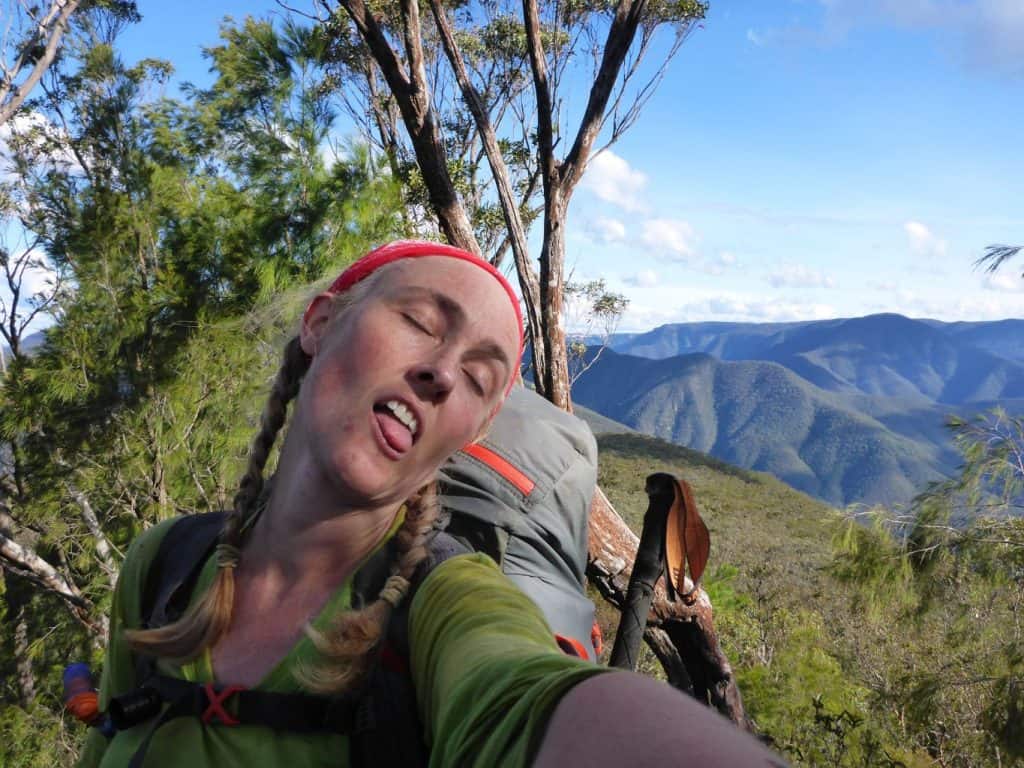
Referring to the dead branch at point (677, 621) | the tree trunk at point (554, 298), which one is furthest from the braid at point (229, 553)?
the tree trunk at point (554, 298)

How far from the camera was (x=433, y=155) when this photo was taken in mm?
3650

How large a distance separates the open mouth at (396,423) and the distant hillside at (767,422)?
14551 centimetres

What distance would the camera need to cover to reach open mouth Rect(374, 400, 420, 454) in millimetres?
896

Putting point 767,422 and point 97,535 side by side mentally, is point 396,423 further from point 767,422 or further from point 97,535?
point 767,422

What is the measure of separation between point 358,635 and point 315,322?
493 mm

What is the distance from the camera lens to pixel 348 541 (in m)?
0.95

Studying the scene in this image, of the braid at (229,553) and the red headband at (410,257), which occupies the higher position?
the red headband at (410,257)

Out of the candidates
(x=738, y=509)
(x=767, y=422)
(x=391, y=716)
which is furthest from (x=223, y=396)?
(x=767, y=422)

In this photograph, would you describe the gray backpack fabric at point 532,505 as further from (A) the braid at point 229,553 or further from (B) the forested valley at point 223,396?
(B) the forested valley at point 223,396

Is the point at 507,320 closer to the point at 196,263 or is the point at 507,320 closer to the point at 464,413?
the point at 464,413

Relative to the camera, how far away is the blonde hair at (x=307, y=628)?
77 centimetres

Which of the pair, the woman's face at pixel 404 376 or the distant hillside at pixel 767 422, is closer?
the woman's face at pixel 404 376

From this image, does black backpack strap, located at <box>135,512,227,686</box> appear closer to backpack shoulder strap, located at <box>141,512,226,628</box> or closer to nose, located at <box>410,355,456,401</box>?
backpack shoulder strap, located at <box>141,512,226,628</box>

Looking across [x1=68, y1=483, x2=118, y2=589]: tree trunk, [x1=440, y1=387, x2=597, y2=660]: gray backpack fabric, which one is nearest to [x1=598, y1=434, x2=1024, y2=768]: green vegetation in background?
[x1=440, y1=387, x2=597, y2=660]: gray backpack fabric
